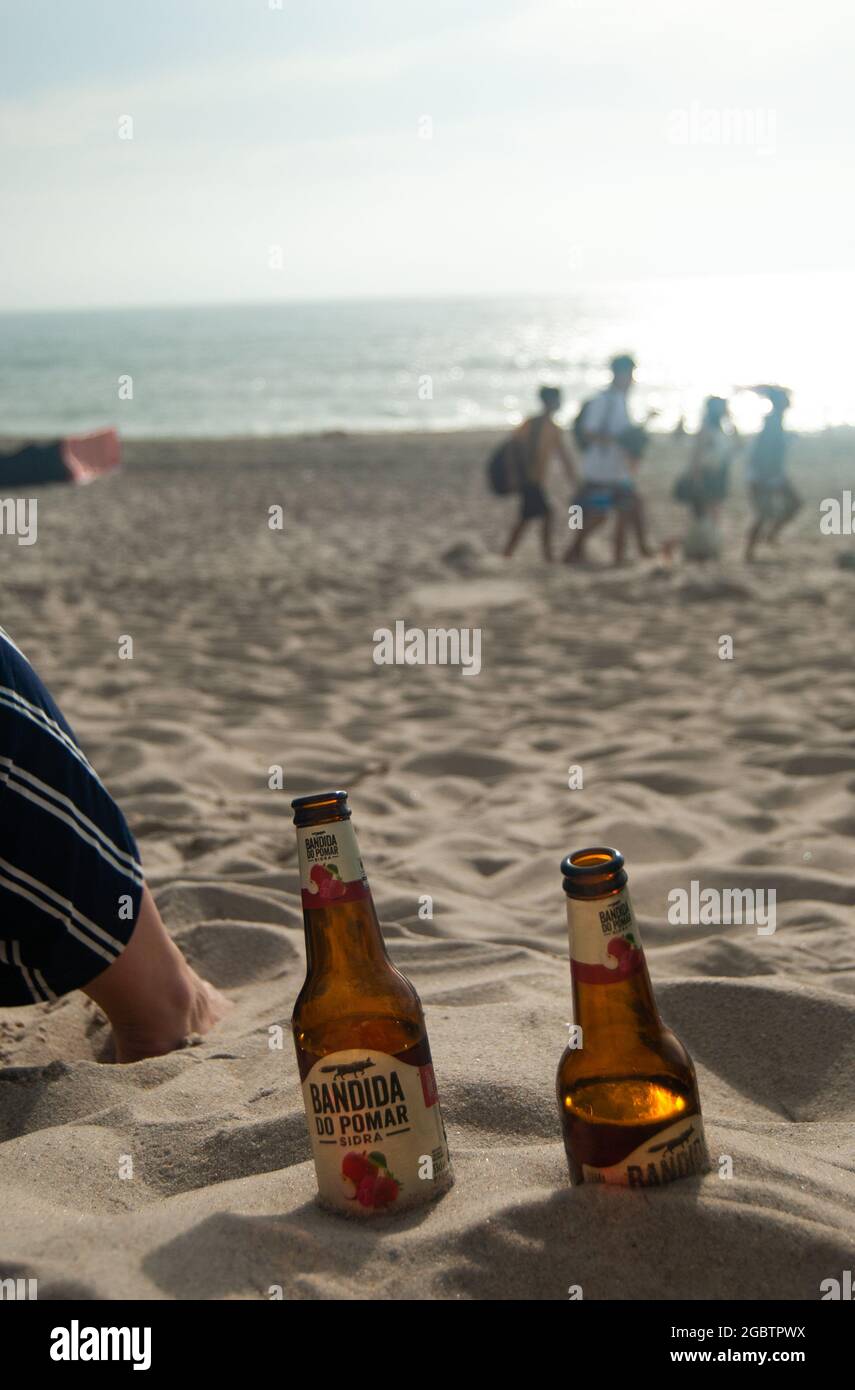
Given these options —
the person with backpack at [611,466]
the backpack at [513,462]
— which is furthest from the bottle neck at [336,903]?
the backpack at [513,462]

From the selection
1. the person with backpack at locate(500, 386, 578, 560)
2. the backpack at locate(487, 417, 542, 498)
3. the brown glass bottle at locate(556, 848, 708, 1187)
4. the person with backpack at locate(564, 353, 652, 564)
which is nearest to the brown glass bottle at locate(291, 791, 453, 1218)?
the brown glass bottle at locate(556, 848, 708, 1187)

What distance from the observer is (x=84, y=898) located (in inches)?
83.6

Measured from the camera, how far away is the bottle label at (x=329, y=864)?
156cm

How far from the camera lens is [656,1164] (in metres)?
1.50

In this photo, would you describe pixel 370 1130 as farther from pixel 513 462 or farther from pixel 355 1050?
pixel 513 462

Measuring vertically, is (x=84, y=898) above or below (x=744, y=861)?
above

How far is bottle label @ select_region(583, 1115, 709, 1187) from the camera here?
59.1 inches

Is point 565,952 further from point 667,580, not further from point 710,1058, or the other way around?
point 667,580

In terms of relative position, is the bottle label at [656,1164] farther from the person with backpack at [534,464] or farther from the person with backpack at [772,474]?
the person with backpack at [772,474]

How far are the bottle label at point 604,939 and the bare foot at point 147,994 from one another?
3.33 ft

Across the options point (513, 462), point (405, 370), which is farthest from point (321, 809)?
point (405, 370)

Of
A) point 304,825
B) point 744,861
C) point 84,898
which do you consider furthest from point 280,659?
point 304,825

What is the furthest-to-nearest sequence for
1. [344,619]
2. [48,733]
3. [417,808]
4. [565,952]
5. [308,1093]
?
[344,619] → [417,808] → [565,952] → [48,733] → [308,1093]
